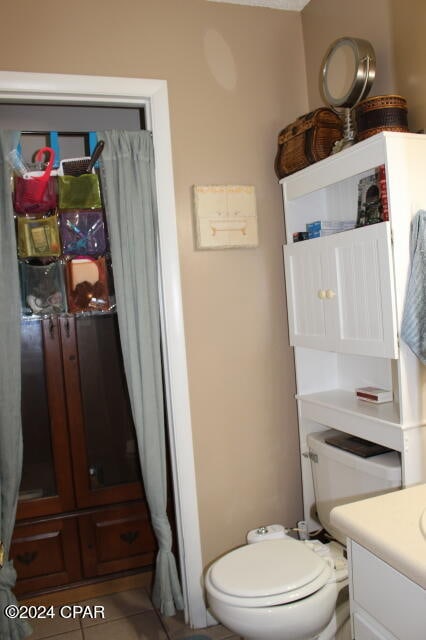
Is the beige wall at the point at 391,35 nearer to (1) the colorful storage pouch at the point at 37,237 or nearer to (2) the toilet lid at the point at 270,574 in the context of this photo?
(1) the colorful storage pouch at the point at 37,237

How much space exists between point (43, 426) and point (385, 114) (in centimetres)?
191

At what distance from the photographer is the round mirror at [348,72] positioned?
1806 mm

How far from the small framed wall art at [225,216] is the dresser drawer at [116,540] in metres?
1.32

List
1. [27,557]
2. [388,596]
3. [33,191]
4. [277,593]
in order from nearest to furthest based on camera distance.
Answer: [388,596], [277,593], [33,191], [27,557]

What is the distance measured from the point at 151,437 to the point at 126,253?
77 centimetres

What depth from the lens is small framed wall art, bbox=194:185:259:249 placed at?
2148 millimetres

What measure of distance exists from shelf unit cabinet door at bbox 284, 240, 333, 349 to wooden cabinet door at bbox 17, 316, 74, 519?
107 cm

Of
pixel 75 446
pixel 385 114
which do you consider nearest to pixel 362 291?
pixel 385 114

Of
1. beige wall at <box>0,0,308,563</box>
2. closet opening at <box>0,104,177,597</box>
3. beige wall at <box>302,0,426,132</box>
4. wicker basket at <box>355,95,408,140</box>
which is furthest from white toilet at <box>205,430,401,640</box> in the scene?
beige wall at <box>302,0,426,132</box>

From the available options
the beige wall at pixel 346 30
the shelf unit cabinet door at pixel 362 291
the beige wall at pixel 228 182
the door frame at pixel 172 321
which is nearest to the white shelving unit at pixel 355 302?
the shelf unit cabinet door at pixel 362 291

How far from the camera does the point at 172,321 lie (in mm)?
2129

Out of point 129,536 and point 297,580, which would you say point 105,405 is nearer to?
point 129,536

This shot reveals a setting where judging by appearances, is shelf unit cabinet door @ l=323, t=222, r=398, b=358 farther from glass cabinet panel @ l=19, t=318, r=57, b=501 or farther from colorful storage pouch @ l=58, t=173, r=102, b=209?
glass cabinet panel @ l=19, t=318, r=57, b=501

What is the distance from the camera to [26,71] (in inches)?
77.2
